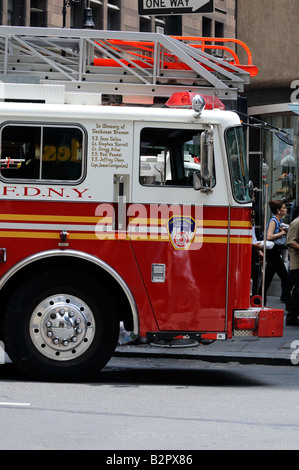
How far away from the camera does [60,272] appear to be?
398 inches

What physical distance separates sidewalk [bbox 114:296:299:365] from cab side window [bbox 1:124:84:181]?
347 centimetres

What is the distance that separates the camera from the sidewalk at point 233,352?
42.0 feet

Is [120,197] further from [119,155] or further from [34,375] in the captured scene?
[34,375]

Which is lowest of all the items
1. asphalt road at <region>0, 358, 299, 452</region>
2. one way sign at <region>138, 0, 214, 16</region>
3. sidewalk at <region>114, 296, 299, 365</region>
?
sidewalk at <region>114, 296, 299, 365</region>

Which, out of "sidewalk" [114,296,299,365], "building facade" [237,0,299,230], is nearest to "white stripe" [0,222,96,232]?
"sidewalk" [114,296,299,365]

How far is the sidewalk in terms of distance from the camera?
1280cm

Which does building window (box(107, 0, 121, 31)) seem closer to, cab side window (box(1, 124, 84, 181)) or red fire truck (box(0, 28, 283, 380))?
red fire truck (box(0, 28, 283, 380))

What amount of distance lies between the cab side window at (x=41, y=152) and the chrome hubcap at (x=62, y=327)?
1.21 metres

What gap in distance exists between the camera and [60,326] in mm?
9961

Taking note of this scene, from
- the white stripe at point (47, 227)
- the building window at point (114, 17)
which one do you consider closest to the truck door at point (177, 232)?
the white stripe at point (47, 227)

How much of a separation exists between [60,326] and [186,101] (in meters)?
2.55

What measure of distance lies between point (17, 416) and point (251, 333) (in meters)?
3.07

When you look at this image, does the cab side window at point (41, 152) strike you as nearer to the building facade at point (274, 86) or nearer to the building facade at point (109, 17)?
the building facade at point (274, 86)

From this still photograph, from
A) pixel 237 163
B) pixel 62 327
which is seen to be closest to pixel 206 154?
pixel 237 163
